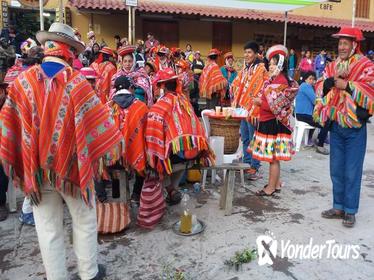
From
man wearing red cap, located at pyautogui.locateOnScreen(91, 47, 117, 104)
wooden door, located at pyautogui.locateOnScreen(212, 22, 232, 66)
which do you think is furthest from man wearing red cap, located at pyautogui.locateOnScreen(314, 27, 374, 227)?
wooden door, located at pyautogui.locateOnScreen(212, 22, 232, 66)

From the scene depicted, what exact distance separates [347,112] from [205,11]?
12.4 meters

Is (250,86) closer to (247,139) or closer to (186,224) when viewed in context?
(247,139)

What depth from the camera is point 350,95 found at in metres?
3.71

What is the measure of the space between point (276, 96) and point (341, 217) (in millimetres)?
1473

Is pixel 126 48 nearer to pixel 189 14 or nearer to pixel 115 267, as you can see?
pixel 115 267

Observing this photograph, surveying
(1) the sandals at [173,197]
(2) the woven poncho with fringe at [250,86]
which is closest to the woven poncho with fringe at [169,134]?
(1) the sandals at [173,197]

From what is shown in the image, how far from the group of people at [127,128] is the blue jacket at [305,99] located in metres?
1.93

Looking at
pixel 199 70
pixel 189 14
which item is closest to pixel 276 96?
pixel 199 70

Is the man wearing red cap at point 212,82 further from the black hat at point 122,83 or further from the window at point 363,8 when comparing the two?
the window at point 363,8

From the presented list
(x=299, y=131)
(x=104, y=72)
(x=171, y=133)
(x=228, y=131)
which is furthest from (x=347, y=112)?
(x=104, y=72)

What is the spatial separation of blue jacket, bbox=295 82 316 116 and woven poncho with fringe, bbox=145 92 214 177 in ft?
12.4

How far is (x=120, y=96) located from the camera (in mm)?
4035

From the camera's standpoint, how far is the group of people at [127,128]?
252 centimetres

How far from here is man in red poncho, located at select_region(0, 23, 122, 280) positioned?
2482mm
